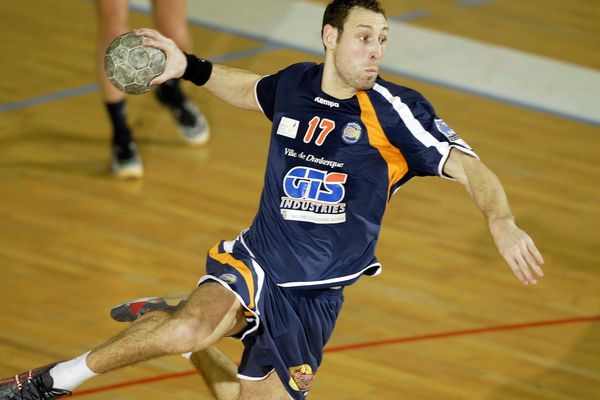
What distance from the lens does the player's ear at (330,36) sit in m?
4.48

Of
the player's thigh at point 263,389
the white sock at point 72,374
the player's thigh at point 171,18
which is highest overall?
→ the player's thigh at point 171,18

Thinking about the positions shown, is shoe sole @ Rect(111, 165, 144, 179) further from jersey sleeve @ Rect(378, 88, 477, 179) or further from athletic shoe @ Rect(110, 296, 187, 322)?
jersey sleeve @ Rect(378, 88, 477, 179)

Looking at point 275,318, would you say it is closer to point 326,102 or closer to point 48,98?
point 326,102

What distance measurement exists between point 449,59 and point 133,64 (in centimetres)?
496

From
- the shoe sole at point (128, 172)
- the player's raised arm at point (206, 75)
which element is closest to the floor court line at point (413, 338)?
the player's raised arm at point (206, 75)

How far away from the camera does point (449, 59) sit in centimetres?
917

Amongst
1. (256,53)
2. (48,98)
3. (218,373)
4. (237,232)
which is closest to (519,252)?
(218,373)

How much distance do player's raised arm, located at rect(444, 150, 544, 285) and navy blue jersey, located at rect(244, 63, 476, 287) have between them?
151mm

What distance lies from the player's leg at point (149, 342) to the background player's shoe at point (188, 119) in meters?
3.31

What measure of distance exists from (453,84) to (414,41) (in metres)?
0.91

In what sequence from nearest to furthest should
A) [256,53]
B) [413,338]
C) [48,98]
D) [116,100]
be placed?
[413,338] < [116,100] < [48,98] < [256,53]

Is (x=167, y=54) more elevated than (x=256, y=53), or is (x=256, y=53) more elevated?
(x=167, y=54)

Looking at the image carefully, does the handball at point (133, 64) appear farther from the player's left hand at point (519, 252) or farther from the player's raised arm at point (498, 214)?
the player's left hand at point (519, 252)

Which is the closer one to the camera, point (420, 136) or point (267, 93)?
point (420, 136)
